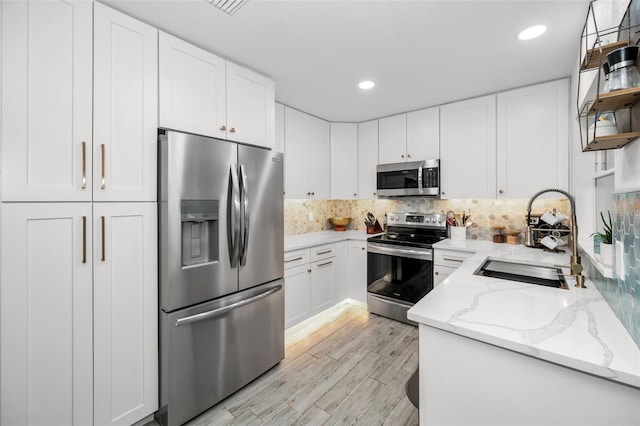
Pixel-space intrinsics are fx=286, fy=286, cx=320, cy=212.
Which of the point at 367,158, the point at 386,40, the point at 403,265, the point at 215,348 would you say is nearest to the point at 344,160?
the point at 367,158

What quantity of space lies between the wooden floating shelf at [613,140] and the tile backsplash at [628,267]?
0.18 metres

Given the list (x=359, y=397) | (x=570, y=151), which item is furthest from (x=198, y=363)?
(x=570, y=151)

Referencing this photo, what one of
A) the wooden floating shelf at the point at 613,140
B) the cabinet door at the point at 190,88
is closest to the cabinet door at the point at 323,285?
the cabinet door at the point at 190,88

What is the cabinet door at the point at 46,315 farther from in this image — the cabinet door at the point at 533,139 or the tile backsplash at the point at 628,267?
the cabinet door at the point at 533,139

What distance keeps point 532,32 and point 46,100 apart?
2.77m

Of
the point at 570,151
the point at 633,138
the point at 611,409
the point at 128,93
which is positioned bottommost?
the point at 611,409

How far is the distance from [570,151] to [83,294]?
12.0ft

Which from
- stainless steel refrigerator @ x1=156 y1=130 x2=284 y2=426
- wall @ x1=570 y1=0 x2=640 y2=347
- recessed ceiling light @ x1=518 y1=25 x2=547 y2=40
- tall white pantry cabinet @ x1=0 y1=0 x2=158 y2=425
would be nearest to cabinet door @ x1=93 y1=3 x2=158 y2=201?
tall white pantry cabinet @ x1=0 y1=0 x2=158 y2=425

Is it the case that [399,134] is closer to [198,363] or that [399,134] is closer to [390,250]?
[390,250]

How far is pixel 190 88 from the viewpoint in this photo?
188 cm

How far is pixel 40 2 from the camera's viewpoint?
134 centimetres

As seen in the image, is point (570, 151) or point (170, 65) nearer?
point (170, 65)

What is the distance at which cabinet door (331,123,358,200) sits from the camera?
A: 12.7 ft

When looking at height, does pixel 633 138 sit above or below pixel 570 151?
below
